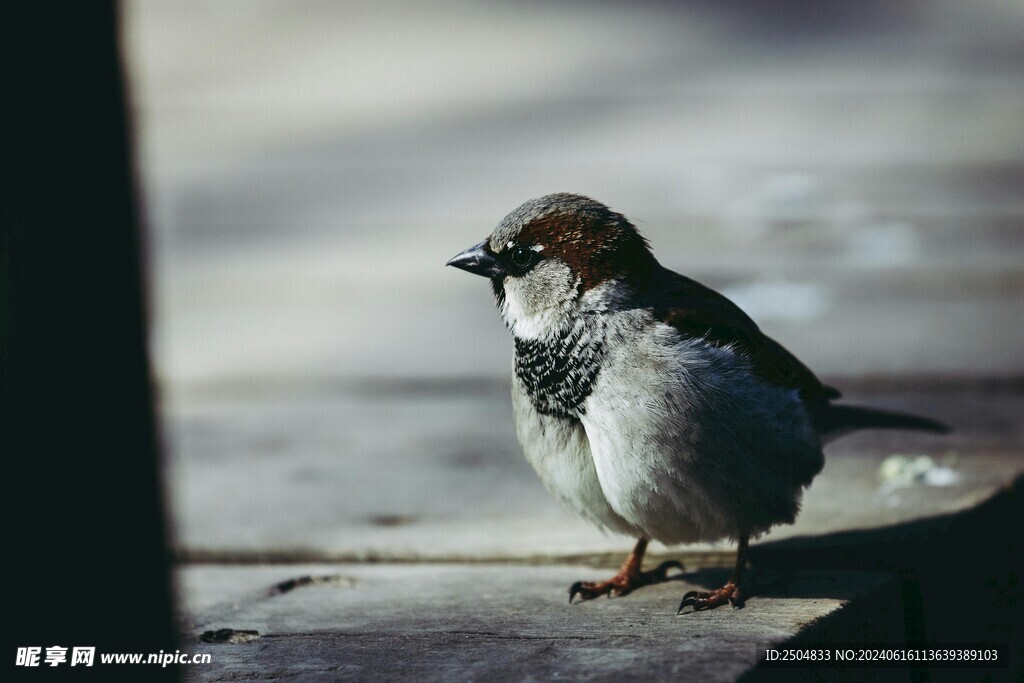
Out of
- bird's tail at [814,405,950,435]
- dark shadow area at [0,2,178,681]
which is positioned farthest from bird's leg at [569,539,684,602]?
dark shadow area at [0,2,178,681]

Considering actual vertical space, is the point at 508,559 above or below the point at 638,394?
below

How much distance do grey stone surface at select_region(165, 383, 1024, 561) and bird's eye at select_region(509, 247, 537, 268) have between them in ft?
2.35

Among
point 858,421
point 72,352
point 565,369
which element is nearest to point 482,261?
point 565,369

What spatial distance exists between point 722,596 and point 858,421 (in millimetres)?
787

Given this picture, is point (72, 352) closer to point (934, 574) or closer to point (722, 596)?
point (722, 596)

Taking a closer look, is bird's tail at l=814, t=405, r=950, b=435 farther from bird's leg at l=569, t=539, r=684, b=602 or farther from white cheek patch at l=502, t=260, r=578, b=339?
white cheek patch at l=502, t=260, r=578, b=339

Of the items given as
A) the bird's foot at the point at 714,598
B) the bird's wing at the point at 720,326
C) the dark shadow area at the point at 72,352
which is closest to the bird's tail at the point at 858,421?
the bird's wing at the point at 720,326

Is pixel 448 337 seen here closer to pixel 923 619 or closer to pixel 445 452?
pixel 445 452

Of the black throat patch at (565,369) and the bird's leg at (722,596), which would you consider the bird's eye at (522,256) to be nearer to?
the black throat patch at (565,369)

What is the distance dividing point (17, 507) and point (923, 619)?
185 centimetres

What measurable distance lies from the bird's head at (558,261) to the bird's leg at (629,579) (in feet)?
1.75

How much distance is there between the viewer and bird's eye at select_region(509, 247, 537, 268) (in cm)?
273

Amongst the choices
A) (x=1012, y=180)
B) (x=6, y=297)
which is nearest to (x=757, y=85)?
(x=1012, y=180)

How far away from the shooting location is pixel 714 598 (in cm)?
250
